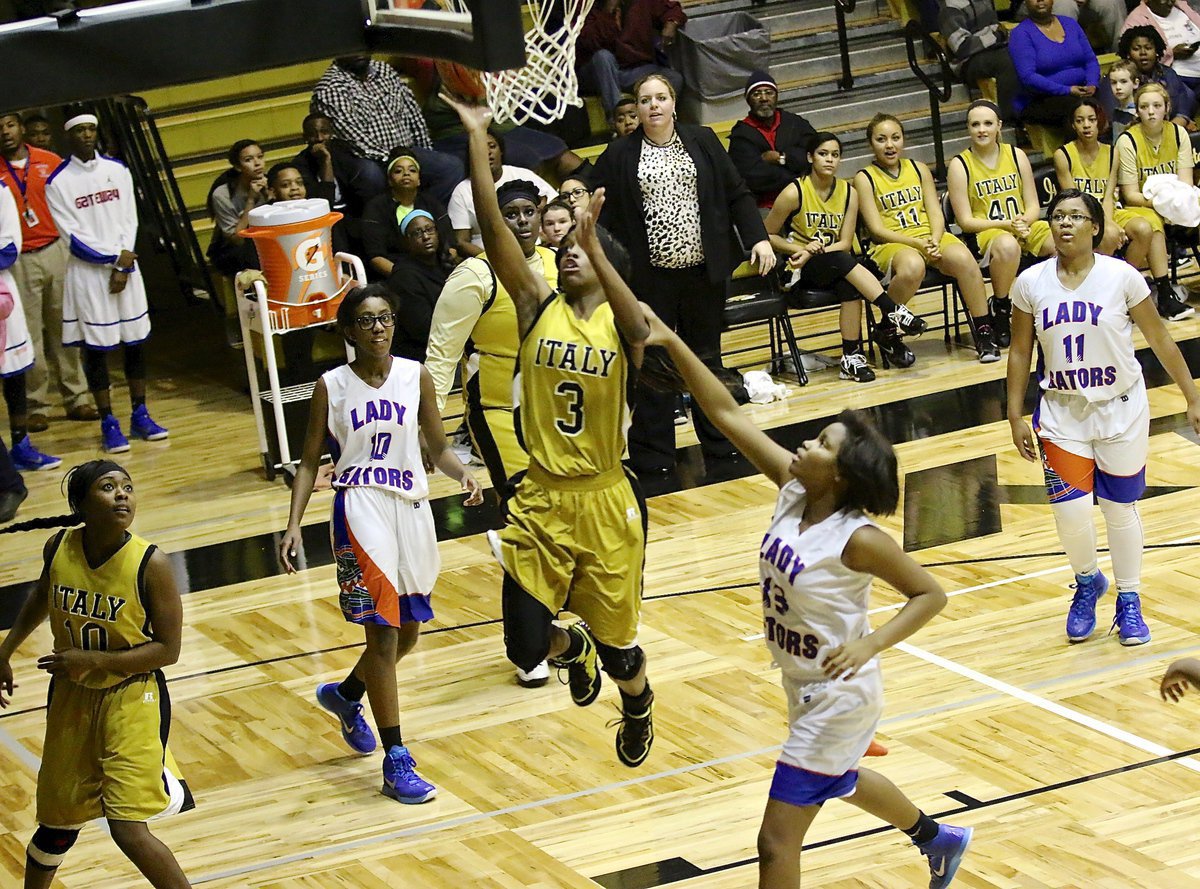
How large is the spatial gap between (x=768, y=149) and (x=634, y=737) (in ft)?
23.2

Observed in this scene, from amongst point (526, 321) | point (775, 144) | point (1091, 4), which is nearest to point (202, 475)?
point (775, 144)

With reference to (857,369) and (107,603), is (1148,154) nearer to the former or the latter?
(857,369)

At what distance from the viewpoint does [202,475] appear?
1054 cm

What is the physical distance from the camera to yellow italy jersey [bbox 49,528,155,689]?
489 cm

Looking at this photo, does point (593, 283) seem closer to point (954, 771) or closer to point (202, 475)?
point (954, 771)

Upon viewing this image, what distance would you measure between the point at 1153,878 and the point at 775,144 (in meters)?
7.73

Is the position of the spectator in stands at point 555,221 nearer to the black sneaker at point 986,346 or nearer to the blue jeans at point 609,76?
the black sneaker at point 986,346

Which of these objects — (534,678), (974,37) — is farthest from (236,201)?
(974,37)

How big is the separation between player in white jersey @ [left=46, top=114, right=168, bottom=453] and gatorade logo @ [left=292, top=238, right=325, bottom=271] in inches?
55.2

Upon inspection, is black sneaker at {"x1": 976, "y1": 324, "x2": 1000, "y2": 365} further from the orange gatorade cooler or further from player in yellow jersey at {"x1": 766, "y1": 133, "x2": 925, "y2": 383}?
the orange gatorade cooler

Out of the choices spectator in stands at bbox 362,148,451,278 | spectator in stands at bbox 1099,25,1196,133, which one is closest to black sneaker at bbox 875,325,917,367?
spectator in stands at bbox 362,148,451,278

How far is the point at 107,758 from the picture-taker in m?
4.89

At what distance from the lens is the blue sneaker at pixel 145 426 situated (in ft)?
37.4

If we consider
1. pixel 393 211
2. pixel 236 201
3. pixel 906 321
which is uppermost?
pixel 236 201
